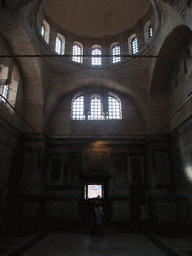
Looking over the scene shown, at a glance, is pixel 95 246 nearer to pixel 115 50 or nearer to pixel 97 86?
pixel 97 86

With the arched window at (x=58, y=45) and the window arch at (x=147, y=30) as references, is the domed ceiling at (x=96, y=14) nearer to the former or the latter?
the window arch at (x=147, y=30)

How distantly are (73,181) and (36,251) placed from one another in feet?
18.5


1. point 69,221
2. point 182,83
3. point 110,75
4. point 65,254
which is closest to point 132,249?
point 65,254

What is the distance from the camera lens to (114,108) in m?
14.0

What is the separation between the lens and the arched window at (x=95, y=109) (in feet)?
44.9

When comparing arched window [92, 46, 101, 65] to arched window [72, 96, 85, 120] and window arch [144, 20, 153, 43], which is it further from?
window arch [144, 20, 153, 43]

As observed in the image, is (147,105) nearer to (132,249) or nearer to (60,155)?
(60,155)

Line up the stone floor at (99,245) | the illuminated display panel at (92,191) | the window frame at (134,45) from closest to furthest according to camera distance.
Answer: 1. the stone floor at (99,245)
2. the illuminated display panel at (92,191)
3. the window frame at (134,45)

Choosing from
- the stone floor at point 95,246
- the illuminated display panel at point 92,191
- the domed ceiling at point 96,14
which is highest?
the domed ceiling at point 96,14

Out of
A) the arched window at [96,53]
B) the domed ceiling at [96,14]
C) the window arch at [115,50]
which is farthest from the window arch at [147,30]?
the arched window at [96,53]

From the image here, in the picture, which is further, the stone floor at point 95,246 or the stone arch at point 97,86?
the stone arch at point 97,86

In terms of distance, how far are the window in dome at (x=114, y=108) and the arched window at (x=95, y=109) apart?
25.7 inches

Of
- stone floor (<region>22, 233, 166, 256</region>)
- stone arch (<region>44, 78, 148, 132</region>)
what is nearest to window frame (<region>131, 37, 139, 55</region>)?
stone arch (<region>44, 78, 148, 132</region>)

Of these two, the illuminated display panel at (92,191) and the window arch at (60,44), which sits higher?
the window arch at (60,44)
